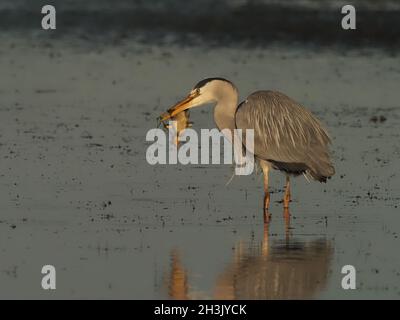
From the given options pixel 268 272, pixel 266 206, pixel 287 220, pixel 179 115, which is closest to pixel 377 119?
pixel 179 115

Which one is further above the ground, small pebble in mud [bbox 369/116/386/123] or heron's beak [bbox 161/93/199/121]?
small pebble in mud [bbox 369/116/386/123]

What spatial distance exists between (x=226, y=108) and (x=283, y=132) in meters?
0.76

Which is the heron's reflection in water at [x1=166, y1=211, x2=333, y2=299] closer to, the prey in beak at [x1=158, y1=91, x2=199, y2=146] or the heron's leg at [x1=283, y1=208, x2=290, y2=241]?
the heron's leg at [x1=283, y1=208, x2=290, y2=241]

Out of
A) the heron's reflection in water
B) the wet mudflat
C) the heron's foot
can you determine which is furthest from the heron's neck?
the heron's reflection in water

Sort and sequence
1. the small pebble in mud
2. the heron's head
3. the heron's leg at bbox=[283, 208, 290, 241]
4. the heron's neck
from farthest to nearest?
the small pebble in mud → the heron's neck → the heron's head → the heron's leg at bbox=[283, 208, 290, 241]

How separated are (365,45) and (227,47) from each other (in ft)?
10.9

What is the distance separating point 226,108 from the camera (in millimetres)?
14219

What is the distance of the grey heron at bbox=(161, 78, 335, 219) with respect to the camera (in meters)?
13.8

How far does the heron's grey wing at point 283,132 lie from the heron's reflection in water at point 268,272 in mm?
1716

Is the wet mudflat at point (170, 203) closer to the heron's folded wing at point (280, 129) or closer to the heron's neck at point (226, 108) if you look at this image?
the heron's folded wing at point (280, 129)

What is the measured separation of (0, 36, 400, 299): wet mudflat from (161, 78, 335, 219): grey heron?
46 cm

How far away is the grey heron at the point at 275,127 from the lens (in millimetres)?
13766

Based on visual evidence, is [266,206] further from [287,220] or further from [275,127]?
[275,127]

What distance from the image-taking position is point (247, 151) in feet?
46.4
